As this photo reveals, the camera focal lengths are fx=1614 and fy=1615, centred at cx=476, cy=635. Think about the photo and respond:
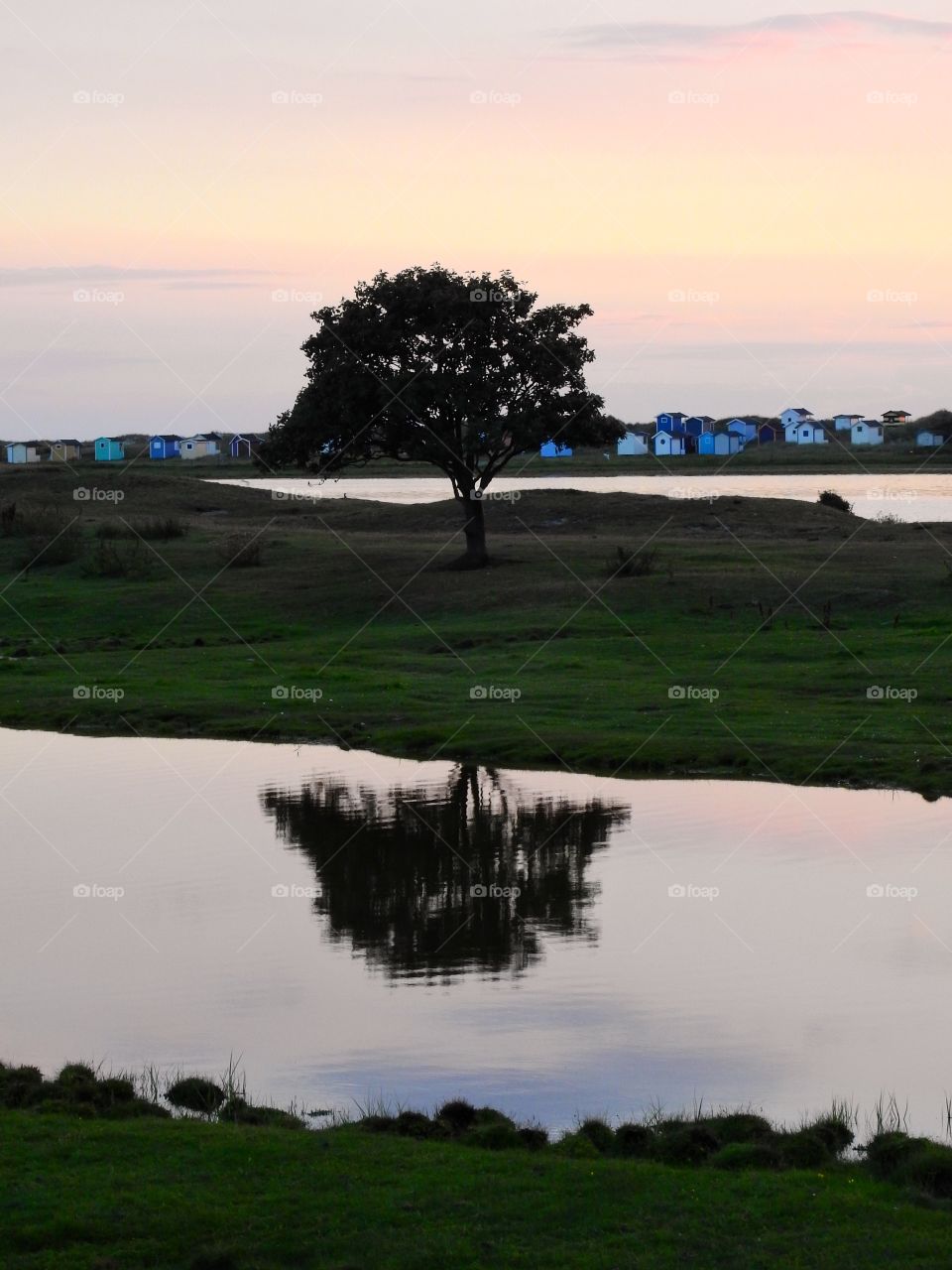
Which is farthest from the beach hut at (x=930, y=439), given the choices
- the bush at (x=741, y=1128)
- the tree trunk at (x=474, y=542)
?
the bush at (x=741, y=1128)

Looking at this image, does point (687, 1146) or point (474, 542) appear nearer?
point (687, 1146)

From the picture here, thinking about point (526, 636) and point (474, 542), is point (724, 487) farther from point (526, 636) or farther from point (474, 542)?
point (526, 636)

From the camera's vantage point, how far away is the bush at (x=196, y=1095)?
1133 centimetres

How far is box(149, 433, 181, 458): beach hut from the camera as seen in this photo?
176350mm

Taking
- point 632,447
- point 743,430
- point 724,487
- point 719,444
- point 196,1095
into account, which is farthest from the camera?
point 743,430

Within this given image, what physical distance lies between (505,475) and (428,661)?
105745 mm

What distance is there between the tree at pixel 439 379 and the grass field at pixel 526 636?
3.86 m

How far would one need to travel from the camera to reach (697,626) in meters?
38.0

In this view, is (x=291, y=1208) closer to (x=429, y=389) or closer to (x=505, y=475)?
(x=429, y=389)

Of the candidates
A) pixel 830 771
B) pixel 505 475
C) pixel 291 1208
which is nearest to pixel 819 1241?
pixel 291 1208

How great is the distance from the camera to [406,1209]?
9.08 metres

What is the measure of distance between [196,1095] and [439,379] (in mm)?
34013

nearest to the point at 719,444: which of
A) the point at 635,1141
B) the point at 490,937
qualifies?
the point at 490,937

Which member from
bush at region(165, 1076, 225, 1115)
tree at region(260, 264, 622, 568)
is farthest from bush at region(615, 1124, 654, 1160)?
tree at region(260, 264, 622, 568)
